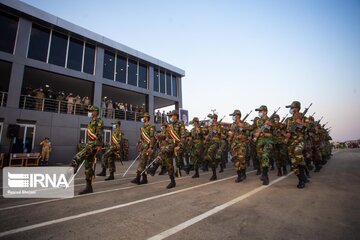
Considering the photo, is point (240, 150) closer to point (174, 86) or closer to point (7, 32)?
point (7, 32)

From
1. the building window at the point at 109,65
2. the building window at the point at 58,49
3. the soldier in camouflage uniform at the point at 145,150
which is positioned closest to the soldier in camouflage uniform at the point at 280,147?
the soldier in camouflage uniform at the point at 145,150

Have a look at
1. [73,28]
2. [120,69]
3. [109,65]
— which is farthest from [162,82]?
[73,28]

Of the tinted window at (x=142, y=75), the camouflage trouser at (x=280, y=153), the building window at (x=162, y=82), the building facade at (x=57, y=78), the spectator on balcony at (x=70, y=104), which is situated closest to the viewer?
the camouflage trouser at (x=280, y=153)

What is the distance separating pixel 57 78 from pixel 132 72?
23.1ft

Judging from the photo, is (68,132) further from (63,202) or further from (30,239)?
(30,239)

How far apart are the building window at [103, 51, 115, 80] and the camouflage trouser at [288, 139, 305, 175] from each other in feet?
57.3

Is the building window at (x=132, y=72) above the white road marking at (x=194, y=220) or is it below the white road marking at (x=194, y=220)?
above

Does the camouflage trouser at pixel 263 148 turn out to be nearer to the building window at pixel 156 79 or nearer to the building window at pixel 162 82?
the building window at pixel 156 79

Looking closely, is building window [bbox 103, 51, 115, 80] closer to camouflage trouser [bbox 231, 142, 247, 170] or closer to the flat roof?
the flat roof

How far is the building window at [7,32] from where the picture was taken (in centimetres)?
1361

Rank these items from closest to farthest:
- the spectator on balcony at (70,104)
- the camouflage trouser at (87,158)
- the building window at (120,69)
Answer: the camouflage trouser at (87,158), the spectator on balcony at (70,104), the building window at (120,69)

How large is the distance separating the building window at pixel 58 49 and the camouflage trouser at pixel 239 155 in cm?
1593

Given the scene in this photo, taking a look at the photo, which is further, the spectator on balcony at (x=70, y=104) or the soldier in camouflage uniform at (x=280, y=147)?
the spectator on balcony at (x=70, y=104)

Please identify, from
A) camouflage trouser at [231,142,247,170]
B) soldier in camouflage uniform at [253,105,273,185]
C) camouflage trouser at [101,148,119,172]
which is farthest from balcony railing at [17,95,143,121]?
soldier in camouflage uniform at [253,105,273,185]
